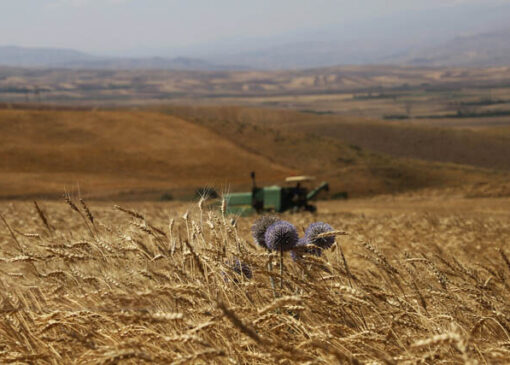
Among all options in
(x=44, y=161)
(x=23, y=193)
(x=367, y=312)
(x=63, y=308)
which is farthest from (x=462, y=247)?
(x=44, y=161)

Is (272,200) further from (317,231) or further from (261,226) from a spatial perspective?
(317,231)

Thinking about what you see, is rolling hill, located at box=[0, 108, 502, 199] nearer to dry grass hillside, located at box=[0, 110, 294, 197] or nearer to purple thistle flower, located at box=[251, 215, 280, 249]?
dry grass hillside, located at box=[0, 110, 294, 197]

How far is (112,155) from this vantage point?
54.4m

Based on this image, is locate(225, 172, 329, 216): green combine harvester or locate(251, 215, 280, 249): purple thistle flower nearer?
locate(251, 215, 280, 249): purple thistle flower

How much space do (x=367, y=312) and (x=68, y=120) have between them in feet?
213

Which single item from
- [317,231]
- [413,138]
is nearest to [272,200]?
[317,231]

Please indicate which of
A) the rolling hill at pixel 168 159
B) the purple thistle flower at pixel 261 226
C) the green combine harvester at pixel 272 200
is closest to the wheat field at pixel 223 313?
the purple thistle flower at pixel 261 226

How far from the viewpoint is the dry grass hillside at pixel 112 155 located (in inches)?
1791

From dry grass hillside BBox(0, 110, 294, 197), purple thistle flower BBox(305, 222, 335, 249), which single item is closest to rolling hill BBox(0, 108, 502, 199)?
dry grass hillside BBox(0, 110, 294, 197)

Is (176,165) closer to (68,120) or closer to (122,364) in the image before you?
(68,120)

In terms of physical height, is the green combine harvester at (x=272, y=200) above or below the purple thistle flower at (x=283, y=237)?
below

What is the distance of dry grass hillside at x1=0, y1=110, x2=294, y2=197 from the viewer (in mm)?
45500

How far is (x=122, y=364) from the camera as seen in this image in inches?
118

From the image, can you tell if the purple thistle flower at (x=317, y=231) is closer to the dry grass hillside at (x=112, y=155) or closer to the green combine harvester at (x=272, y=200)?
the green combine harvester at (x=272, y=200)
